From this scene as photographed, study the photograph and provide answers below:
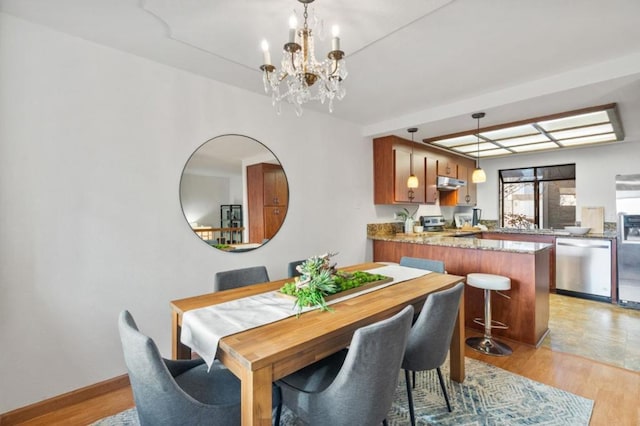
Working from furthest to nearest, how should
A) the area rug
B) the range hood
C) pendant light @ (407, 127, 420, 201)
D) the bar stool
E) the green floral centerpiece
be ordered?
the range hood < pendant light @ (407, 127, 420, 201) < the bar stool < the area rug < the green floral centerpiece

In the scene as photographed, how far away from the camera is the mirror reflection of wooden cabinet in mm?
2945

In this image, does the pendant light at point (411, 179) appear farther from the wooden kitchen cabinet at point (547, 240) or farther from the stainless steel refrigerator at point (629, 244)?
the stainless steel refrigerator at point (629, 244)

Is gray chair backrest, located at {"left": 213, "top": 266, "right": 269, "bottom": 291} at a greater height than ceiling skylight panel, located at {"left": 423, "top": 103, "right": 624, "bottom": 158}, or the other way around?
ceiling skylight panel, located at {"left": 423, "top": 103, "right": 624, "bottom": 158}

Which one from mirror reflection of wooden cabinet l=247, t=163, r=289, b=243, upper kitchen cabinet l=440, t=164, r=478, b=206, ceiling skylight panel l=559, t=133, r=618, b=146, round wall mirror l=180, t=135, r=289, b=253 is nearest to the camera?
round wall mirror l=180, t=135, r=289, b=253

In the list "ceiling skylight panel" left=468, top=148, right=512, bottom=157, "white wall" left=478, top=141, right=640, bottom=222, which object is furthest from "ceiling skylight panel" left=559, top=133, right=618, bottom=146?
"ceiling skylight panel" left=468, top=148, right=512, bottom=157

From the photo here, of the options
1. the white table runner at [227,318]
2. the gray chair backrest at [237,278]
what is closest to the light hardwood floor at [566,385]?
the gray chair backrest at [237,278]

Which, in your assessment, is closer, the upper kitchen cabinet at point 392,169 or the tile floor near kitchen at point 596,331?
the tile floor near kitchen at point 596,331

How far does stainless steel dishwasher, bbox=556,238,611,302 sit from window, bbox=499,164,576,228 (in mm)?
1057

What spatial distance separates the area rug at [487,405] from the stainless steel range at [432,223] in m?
3.04

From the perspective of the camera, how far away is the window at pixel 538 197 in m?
5.20

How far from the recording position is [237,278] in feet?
7.45

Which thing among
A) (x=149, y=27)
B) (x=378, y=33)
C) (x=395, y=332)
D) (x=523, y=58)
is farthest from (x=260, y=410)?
(x=523, y=58)

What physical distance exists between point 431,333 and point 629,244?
13.1 feet

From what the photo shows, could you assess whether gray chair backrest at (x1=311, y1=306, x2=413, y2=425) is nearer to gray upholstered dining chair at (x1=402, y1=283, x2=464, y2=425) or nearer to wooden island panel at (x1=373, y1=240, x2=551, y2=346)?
gray upholstered dining chair at (x1=402, y1=283, x2=464, y2=425)
